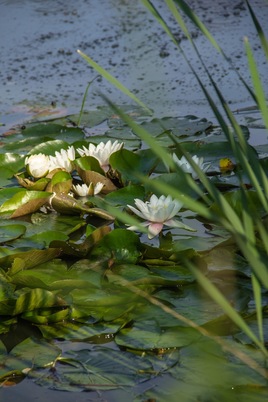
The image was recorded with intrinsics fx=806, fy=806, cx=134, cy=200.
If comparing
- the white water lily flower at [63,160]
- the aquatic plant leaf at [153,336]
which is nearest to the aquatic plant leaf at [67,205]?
the white water lily flower at [63,160]

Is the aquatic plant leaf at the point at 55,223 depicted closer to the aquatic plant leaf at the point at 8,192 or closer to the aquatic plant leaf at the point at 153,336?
the aquatic plant leaf at the point at 8,192

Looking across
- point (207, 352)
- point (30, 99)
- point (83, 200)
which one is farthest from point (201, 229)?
point (30, 99)

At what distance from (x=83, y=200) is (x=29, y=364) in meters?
0.95

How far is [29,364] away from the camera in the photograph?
160cm

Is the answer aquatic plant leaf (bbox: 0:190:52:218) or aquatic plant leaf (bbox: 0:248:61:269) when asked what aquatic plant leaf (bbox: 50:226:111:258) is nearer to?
aquatic plant leaf (bbox: 0:248:61:269)

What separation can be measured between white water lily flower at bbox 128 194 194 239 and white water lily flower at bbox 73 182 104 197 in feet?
1.22

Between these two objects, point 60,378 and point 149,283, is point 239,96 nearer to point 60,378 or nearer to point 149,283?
point 149,283

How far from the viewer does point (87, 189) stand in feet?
8.25

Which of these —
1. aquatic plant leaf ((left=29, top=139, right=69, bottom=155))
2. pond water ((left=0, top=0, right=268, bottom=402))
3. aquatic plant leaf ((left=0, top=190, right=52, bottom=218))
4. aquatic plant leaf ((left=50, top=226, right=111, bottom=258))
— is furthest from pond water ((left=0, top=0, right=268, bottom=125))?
aquatic plant leaf ((left=50, top=226, right=111, bottom=258))

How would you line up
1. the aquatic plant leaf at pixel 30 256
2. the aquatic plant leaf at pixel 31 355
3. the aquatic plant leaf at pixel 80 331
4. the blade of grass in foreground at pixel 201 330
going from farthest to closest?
the aquatic plant leaf at pixel 30 256, the aquatic plant leaf at pixel 80 331, the aquatic plant leaf at pixel 31 355, the blade of grass in foreground at pixel 201 330

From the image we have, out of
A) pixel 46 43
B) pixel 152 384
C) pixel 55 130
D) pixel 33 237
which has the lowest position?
pixel 46 43

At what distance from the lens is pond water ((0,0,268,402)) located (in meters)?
3.95

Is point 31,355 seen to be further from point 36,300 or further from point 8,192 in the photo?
point 8,192

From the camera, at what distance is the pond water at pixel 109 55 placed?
3.95 m
